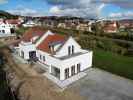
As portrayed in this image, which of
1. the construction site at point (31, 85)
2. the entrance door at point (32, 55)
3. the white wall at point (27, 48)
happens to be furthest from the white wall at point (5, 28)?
the construction site at point (31, 85)

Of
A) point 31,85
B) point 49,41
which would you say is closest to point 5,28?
point 49,41

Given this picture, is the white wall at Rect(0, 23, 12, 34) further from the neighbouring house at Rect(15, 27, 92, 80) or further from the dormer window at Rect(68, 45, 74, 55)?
the dormer window at Rect(68, 45, 74, 55)

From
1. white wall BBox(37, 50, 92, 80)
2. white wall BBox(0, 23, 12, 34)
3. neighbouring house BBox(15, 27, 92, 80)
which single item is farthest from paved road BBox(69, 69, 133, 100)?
white wall BBox(0, 23, 12, 34)

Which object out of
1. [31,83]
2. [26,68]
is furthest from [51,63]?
[26,68]

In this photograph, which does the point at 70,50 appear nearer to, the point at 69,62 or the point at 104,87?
the point at 69,62

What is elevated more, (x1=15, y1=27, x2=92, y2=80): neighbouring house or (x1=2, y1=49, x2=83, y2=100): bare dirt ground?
(x1=15, y1=27, x2=92, y2=80): neighbouring house

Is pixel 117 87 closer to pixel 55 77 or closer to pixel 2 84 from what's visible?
pixel 55 77
